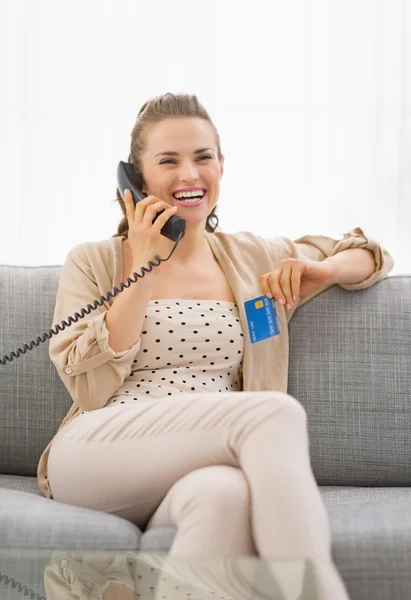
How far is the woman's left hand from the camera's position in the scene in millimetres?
2094

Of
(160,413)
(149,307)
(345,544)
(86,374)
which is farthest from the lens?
(149,307)

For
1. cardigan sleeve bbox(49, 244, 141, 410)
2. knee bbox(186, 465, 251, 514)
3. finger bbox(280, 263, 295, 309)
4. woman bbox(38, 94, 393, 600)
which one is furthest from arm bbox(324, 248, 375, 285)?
knee bbox(186, 465, 251, 514)

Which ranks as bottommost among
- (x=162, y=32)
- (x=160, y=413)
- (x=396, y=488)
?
(x=396, y=488)

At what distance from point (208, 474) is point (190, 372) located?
0.48m

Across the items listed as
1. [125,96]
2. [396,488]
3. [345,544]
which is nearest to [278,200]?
[125,96]

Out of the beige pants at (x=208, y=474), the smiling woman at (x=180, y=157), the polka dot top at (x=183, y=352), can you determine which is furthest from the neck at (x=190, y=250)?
the beige pants at (x=208, y=474)

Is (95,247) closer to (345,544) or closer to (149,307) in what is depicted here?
(149,307)

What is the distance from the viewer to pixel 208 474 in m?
1.50

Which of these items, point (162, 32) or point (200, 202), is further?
point (162, 32)

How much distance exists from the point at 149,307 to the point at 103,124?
3.49ft

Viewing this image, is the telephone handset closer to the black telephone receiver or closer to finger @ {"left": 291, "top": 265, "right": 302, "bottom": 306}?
the black telephone receiver

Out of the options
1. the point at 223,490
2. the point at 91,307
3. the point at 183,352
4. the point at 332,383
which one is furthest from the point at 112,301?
the point at 223,490

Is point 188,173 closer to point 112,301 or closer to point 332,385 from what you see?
point 112,301

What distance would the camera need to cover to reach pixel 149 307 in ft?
6.60
